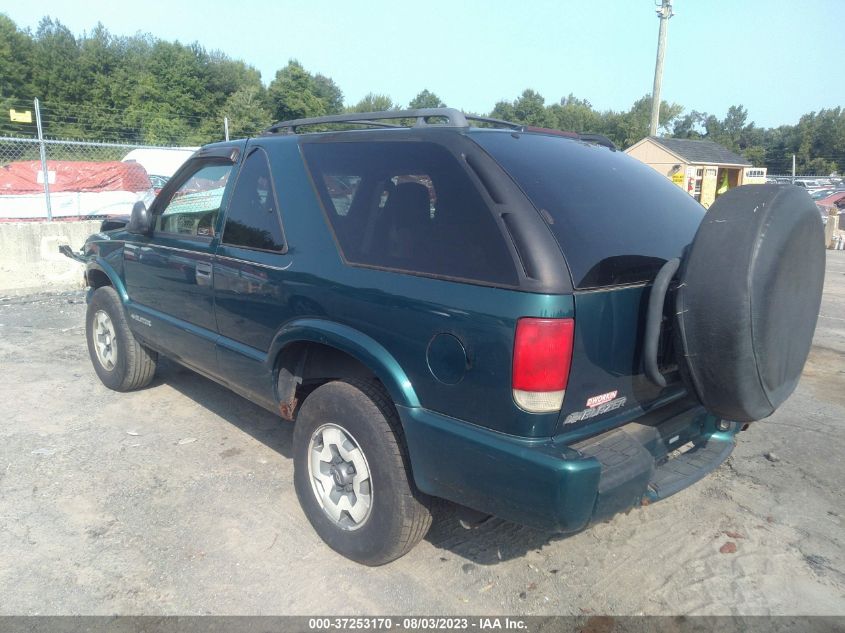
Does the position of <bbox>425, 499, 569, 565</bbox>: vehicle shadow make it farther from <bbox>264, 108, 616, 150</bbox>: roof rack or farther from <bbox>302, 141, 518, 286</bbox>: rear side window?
<bbox>264, 108, 616, 150</bbox>: roof rack

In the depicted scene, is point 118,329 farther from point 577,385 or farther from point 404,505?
point 577,385

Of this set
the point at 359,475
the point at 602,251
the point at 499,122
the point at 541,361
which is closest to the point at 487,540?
the point at 359,475

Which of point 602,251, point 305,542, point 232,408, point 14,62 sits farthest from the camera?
point 14,62

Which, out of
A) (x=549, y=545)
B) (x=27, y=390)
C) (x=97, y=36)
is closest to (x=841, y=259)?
(x=549, y=545)

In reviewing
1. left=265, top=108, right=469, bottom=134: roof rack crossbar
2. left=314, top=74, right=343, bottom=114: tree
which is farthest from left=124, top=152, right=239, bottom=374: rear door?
left=314, top=74, right=343, bottom=114: tree

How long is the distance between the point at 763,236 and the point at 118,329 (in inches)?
176

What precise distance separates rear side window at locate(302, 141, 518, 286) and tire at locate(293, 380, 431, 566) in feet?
2.12

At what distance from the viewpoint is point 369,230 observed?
2803mm

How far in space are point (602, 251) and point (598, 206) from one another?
32 cm

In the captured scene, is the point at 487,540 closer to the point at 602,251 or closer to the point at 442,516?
the point at 442,516

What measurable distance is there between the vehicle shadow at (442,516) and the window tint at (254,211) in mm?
1480

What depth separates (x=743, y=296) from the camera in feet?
7.23

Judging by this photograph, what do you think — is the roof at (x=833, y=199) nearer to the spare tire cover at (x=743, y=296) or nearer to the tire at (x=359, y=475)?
the spare tire cover at (x=743, y=296)

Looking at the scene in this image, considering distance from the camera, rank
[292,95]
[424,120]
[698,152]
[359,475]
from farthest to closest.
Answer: [292,95]
[698,152]
[424,120]
[359,475]
